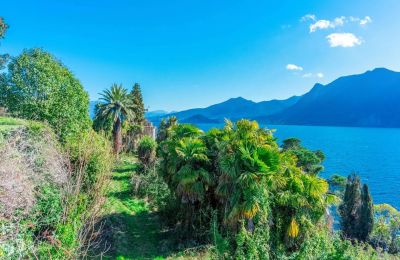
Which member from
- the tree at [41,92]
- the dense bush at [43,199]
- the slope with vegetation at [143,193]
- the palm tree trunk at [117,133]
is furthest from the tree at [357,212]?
the tree at [41,92]

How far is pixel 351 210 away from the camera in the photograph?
32.6 m

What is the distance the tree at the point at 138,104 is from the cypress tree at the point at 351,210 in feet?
95.6

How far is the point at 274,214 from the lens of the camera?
1378 centimetres

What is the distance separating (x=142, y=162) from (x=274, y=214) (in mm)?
18305

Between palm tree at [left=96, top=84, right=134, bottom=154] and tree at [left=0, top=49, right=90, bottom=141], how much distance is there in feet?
45.3

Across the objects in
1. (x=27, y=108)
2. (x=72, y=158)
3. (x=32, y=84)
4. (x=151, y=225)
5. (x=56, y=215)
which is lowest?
(x=151, y=225)

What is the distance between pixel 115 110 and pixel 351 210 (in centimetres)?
3011

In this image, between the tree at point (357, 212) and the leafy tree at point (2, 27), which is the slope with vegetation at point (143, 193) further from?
the tree at point (357, 212)

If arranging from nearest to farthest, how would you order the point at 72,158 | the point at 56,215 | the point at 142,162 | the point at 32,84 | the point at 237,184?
the point at 56,215 → the point at 237,184 → the point at 72,158 → the point at 32,84 → the point at 142,162

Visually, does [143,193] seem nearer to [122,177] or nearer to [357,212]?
[122,177]

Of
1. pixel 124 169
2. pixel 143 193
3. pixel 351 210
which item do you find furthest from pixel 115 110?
pixel 351 210

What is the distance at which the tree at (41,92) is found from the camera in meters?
18.8

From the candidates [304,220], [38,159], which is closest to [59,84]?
[38,159]

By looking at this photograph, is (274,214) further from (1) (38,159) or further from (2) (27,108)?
(2) (27,108)
